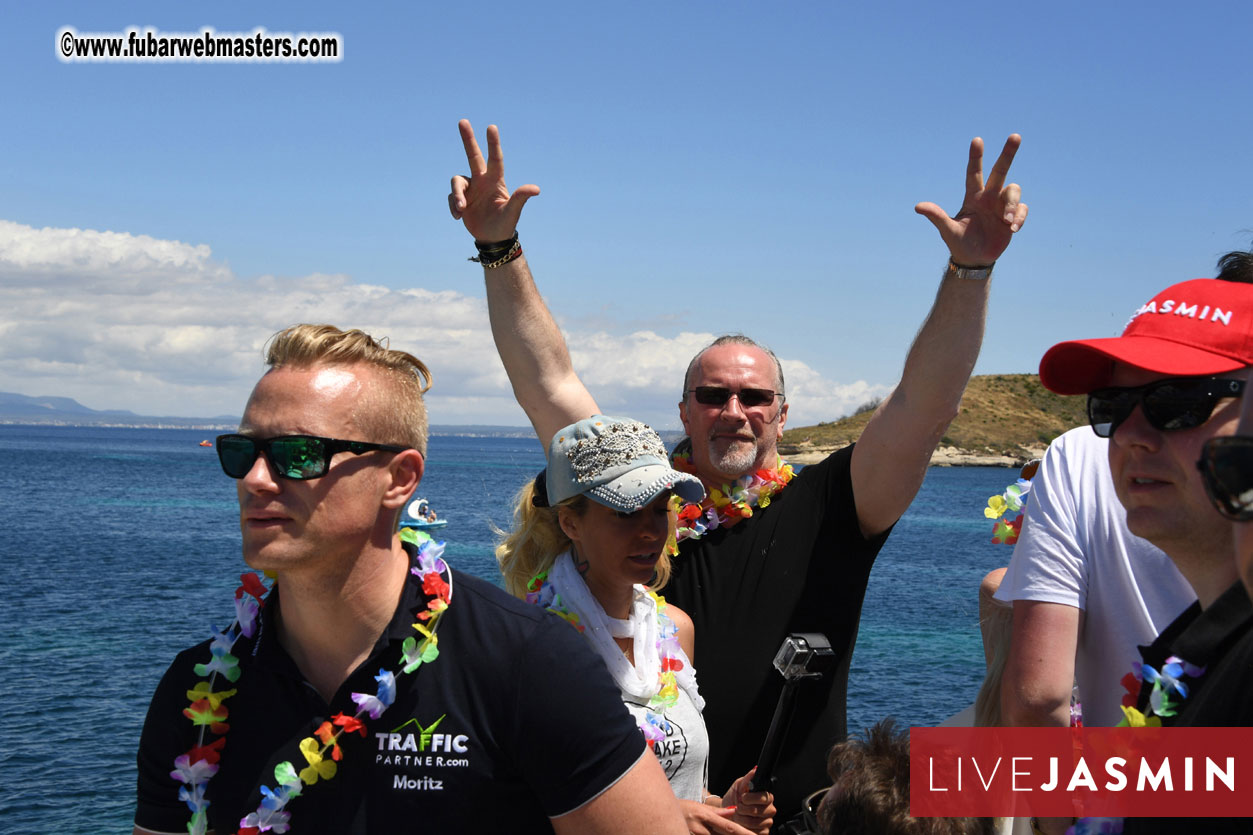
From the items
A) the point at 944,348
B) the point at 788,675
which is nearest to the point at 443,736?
the point at 788,675

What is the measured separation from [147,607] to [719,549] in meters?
22.9

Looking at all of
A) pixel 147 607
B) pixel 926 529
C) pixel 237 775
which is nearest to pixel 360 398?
pixel 237 775

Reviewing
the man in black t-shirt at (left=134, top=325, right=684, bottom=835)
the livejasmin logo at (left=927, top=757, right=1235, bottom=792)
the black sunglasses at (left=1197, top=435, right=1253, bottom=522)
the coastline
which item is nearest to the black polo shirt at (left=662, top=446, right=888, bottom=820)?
the livejasmin logo at (left=927, top=757, right=1235, bottom=792)

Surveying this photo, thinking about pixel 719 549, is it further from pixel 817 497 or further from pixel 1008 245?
pixel 1008 245

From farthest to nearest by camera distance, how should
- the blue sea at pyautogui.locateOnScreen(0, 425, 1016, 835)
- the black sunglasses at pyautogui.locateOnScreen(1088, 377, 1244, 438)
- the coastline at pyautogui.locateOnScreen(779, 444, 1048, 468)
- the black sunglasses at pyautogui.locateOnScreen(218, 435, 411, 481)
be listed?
the coastline at pyautogui.locateOnScreen(779, 444, 1048, 468)
the blue sea at pyautogui.locateOnScreen(0, 425, 1016, 835)
the black sunglasses at pyautogui.locateOnScreen(218, 435, 411, 481)
the black sunglasses at pyautogui.locateOnScreen(1088, 377, 1244, 438)

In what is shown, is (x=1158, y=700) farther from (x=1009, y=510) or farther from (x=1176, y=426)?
(x=1009, y=510)

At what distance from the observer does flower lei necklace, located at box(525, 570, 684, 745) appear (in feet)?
10.0

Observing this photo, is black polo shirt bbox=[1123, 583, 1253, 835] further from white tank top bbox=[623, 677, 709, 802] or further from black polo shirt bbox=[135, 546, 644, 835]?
white tank top bbox=[623, 677, 709, 802]

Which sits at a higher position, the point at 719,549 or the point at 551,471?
the point at 551,471

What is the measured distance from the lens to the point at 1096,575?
281 cm

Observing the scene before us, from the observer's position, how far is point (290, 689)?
2.49 m

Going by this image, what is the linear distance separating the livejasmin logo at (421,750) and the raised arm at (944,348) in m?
1.81

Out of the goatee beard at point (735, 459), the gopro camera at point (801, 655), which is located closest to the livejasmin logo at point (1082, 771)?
the gopro camera at point (801, 655)

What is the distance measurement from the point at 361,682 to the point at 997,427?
113618 mm
